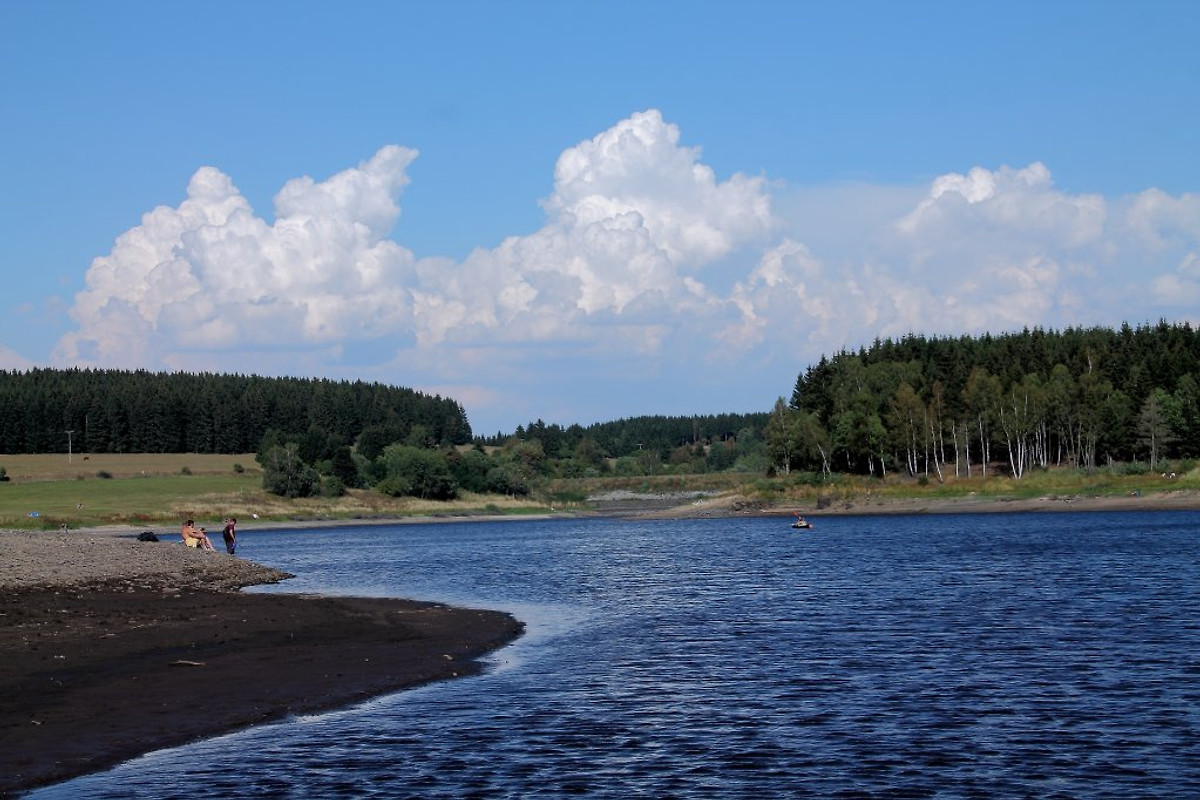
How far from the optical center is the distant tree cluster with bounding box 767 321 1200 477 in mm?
150625

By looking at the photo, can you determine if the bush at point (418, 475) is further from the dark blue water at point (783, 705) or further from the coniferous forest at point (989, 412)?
the dark blue water at point (783, 705)

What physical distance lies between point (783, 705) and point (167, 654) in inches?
601

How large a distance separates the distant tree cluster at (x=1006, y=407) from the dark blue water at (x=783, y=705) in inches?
3903

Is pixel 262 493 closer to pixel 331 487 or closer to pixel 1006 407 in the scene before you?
pixel 331 487

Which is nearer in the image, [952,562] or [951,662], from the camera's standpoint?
[951,662]

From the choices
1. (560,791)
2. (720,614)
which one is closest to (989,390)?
(720,614)

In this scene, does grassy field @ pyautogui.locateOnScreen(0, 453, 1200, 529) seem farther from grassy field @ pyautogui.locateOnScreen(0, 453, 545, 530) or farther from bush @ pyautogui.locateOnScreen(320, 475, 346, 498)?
bush @ pyautogui.locateOnScreen(320, 475, 346, 498)

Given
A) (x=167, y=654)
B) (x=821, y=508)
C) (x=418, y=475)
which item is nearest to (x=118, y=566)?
(x=167, y=654)

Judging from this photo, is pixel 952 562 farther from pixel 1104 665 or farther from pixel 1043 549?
pixel 1104 665

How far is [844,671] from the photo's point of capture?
29.4 m

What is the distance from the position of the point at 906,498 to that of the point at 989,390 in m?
20.2

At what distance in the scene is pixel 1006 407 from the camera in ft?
516

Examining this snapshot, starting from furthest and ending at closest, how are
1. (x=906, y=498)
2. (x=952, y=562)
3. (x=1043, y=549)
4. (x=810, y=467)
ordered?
(x=810, y=467) → (x=906, y=498) → (x=1043, y=549) → (x=952, y=562)

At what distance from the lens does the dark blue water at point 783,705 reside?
18953mm
